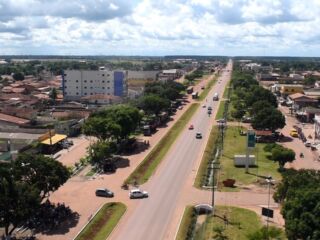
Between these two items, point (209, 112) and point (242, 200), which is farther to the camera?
point (209, 112)

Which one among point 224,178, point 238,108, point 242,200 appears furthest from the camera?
point 238,108

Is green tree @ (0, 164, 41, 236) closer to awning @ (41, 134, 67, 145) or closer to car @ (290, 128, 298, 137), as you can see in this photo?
awning @ (41, 134, 67, 145)

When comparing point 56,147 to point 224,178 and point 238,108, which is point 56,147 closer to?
point 224,178

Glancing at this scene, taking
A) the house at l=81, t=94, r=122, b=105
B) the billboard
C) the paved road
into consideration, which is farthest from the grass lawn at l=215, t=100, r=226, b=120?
the billboard

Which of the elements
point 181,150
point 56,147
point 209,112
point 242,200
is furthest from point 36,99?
point 242,200

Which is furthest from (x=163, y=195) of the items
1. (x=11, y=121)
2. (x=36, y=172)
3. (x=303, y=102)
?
(x=303, y=102)

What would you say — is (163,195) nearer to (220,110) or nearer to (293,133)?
(293,133)

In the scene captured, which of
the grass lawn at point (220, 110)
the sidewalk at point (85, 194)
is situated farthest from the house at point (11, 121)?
the grass lawn at point (220, 110)

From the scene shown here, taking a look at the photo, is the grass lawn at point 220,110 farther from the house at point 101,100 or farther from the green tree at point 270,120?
the house at point 101,100
